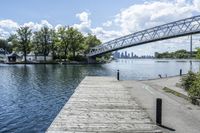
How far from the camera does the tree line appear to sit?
108 m

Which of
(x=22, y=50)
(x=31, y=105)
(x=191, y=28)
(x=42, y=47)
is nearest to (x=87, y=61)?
(x=42, y=47)

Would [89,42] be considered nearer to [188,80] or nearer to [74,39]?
[74,39]

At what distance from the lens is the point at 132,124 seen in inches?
444

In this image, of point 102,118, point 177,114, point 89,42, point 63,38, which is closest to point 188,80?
point 177,114

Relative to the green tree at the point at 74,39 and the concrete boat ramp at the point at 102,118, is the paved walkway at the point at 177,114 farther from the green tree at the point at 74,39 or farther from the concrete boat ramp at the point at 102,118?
the green tree at the point at 74,39

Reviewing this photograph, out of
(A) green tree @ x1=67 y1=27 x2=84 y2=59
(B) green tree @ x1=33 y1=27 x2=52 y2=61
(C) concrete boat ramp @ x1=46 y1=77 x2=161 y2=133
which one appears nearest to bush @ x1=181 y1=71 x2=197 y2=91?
(C) concrete boat ramp @ x1=46 y1=77 x2=161 y2=133

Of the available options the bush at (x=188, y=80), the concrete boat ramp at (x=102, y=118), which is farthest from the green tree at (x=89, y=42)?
the concrete boat ramp at (x=102, y=118)

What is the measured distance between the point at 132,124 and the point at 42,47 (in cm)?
10363

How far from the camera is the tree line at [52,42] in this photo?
10788 cm

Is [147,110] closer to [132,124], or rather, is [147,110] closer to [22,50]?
[132,124]

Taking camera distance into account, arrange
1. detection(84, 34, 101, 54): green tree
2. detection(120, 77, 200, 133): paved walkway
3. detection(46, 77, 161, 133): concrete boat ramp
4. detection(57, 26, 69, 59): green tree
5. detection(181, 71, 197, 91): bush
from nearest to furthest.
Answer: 1. detection(46, 77, 161, 133): concrete boat ramp
2. detection(120, 77, 200, 133): paved walkway
3. detection(181, 71, 197, 91): bush
4. detection(57, 26, 69, 59): green tree
5. detection(84, 34, 101, 54): green tree

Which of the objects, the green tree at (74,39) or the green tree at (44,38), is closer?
the green tree at (74,39)

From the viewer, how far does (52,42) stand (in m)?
111

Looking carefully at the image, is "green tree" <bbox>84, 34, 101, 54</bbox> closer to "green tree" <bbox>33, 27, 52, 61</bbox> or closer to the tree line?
the tree line
